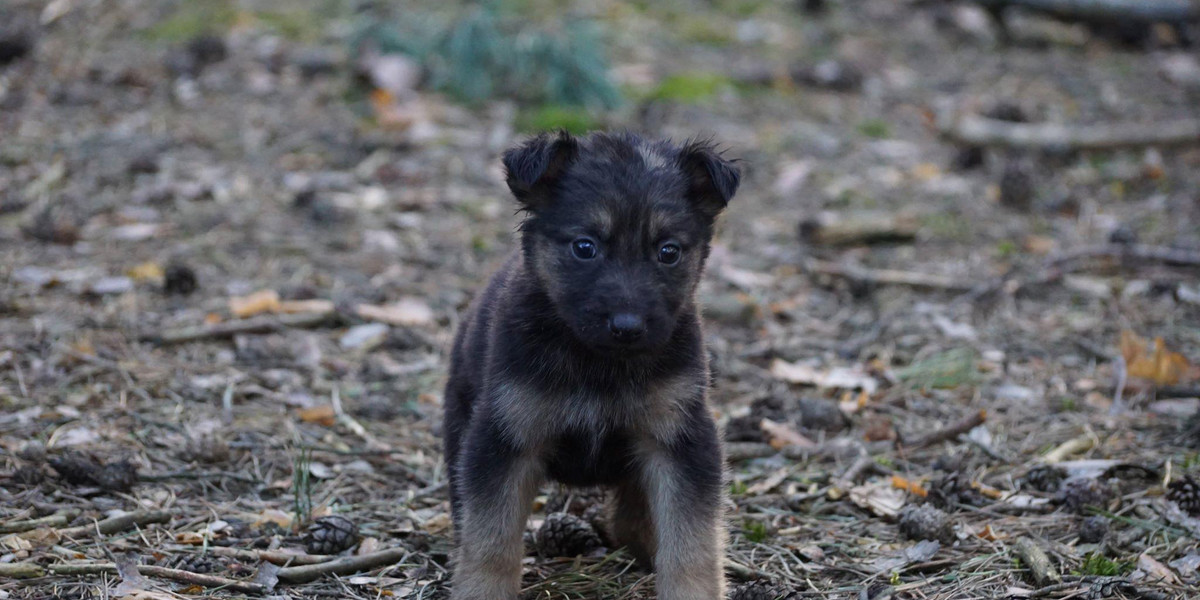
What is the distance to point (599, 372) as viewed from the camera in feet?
14.0

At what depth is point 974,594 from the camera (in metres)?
4.41

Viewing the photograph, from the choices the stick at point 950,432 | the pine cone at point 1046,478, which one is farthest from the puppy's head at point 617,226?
the pine cone at point 1046,478

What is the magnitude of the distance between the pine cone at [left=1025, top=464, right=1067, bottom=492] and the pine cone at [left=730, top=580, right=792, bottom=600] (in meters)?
1.64

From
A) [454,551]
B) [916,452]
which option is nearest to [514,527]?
[454,551]

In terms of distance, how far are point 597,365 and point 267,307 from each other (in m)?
3.59

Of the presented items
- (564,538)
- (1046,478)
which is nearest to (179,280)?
(564,538)

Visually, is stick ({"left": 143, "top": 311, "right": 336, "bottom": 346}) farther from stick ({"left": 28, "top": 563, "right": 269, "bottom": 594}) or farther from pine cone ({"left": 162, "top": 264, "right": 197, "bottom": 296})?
stick ({"left": 28, "top": 563, "right": 269, "bottom": 594})

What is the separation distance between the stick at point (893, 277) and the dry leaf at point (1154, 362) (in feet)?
5.38

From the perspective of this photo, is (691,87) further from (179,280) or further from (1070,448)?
(1070,448)

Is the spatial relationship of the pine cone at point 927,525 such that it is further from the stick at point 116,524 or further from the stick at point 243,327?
the stick at point 243,327

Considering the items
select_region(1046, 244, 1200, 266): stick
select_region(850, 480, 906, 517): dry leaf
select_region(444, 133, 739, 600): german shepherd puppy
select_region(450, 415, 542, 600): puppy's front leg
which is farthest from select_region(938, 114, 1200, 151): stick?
select_region(450, 415, 542, 600): puppy's front leg

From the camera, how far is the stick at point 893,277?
7926 millimetres

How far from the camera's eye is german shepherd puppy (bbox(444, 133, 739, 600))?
4.17 meters

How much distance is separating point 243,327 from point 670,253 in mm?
3602
